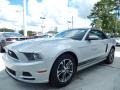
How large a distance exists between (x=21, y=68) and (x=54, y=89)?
0.87 metres

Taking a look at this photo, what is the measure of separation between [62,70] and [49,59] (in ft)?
1.78

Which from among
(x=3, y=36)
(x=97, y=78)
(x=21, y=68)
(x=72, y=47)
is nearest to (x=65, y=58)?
(x=72, y=47)

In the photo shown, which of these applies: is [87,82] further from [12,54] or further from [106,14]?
[106,14]

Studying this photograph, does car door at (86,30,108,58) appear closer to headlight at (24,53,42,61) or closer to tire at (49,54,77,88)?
tire at (49,54,77,88)

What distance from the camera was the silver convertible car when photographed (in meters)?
3.09

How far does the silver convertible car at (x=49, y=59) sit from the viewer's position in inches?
121

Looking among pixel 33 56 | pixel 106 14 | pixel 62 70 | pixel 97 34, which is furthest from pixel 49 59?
pixel 106 14

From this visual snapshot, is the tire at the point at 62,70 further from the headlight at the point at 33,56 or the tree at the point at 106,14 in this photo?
the tree at the point at 106,14

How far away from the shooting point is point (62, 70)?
3.52 meters

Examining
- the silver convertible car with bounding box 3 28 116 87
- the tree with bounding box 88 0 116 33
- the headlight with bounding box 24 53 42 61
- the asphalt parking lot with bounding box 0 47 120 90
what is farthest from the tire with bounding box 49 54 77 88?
the tree with bounding box 88 0 116 33

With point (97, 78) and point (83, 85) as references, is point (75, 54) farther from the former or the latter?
point (97, 78)

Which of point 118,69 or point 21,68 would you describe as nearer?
point 21,68

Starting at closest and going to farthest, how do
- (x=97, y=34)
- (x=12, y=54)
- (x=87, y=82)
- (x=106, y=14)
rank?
(x=12, y=54) → (x=87, y=82) → (x=97, y=34) → (x=106, y=14)

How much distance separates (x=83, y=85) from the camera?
371cm
